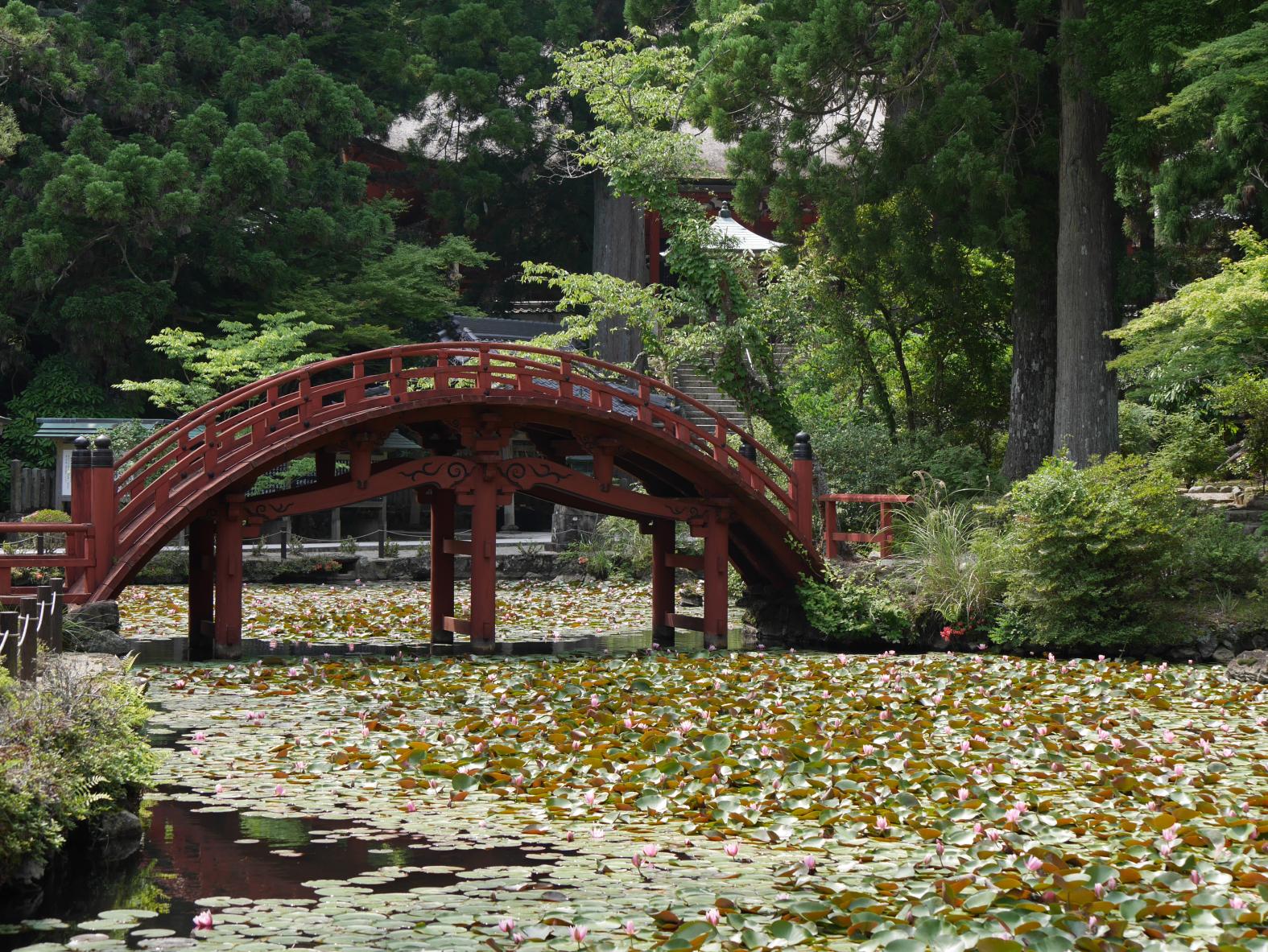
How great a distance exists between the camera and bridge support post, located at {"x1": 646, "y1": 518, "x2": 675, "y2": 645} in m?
16.7

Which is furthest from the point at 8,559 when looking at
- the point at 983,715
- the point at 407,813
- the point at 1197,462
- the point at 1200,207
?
the point at 1200,207

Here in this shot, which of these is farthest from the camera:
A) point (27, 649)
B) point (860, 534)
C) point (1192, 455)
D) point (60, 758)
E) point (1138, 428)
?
point (1138, 428)

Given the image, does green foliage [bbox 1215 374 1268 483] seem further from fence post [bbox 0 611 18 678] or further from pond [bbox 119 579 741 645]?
fence post [bbox 0 611 18 678]

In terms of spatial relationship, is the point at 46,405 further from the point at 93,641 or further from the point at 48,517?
the point at 93,641

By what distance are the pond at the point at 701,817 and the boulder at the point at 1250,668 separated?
1.26 ft

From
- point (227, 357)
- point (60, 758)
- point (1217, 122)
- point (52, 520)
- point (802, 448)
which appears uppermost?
point (1217, 122)

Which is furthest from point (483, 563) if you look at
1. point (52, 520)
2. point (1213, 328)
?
point (52, 520)

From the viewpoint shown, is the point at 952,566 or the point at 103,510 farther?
the point at 952,566

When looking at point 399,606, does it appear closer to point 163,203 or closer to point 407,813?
→ point 163,203

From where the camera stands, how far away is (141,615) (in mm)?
17688

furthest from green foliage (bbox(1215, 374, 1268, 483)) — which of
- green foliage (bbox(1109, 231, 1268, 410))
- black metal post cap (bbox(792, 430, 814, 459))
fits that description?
black metal post cap (bbox(792, 430, 814, 459))

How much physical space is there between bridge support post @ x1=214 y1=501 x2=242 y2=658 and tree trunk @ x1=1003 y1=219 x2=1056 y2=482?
1004 cm

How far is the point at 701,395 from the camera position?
1177 inches

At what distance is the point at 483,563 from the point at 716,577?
8.67 ft
